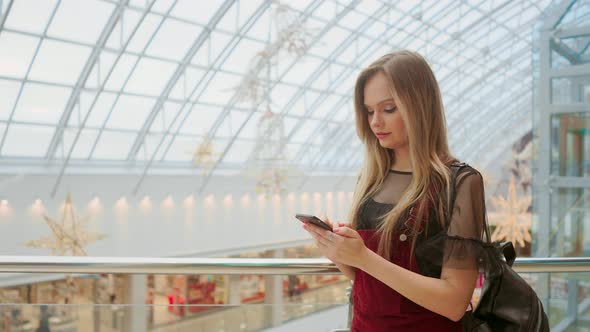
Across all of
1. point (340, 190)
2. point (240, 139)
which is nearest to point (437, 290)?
point (240, 139)

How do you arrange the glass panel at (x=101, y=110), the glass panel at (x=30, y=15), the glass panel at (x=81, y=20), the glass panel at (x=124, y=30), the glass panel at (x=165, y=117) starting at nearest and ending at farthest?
the glass panel at (x=30, y=15)
the glass panel at (x=81, y=20)
the glass panel at (x=124, y=30)
the glass panel at (x=101, y=110)
the glass panel at (x=165, y=117)

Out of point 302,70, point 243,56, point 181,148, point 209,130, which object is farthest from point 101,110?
point 302,70

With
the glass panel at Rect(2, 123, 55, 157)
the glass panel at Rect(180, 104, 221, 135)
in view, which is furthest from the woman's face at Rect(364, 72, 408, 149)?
the glass panel at Rect(180, 104, 221, 135)

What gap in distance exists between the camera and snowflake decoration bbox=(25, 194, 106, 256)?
1273 cm

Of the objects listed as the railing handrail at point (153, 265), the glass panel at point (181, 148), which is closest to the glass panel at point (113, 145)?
the glass panel at point (181, 148)

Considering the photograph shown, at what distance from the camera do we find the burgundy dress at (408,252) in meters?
1.41

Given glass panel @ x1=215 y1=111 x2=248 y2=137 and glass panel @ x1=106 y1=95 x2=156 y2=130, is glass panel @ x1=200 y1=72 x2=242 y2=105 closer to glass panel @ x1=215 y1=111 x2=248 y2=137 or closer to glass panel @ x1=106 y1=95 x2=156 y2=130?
glass panel @ x1=215 y1=111 x2=248 y2=137

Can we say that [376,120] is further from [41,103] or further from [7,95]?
[41,103]

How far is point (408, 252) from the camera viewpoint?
1.54 meters

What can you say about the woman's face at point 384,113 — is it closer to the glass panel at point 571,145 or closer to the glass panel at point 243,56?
the glass panel at point 571,145

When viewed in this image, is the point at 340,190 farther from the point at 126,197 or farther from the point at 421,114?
the point at 421,114

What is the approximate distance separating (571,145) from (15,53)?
12094mm

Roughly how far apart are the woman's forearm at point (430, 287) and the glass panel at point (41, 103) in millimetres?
13925

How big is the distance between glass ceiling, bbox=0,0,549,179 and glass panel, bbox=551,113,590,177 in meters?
2.87
